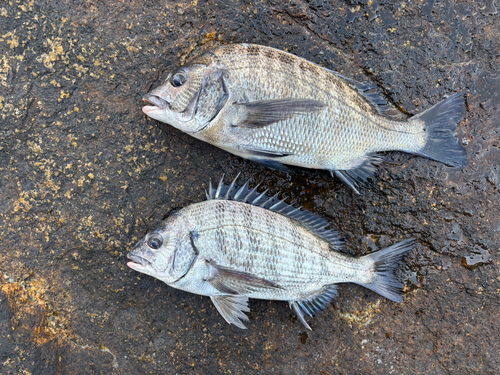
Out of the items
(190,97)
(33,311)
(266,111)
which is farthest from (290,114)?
(33,311)

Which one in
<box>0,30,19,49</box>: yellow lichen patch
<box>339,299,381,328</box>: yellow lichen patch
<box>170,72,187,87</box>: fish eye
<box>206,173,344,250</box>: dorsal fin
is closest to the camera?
<box>170,72,187,87</box>: fish eye

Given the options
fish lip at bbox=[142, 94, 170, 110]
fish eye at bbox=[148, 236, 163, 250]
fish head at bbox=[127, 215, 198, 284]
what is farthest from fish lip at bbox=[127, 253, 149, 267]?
fish lip at bbox=[142, 94, 170, 110]

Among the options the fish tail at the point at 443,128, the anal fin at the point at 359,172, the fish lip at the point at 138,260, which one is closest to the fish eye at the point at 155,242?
the fish lip at the point at 138,260

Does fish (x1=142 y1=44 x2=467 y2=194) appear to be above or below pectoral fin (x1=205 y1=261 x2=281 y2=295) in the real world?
above

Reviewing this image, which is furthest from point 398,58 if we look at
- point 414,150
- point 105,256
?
point 105,256

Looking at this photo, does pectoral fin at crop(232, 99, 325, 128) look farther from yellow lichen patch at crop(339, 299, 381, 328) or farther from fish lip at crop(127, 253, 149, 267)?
yellow lichen patch at crop(339, 299, 381, 328)

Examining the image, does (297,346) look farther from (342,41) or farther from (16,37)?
(16,37)
